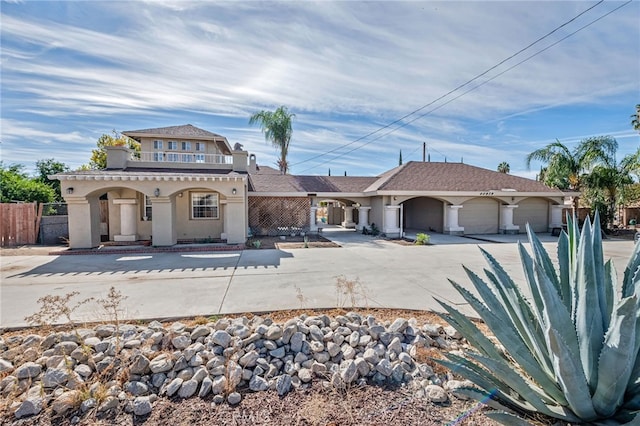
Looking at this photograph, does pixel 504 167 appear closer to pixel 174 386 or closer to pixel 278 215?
pixel 278 215

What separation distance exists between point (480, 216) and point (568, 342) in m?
20.1

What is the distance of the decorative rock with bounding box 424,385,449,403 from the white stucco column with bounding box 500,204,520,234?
1959cm

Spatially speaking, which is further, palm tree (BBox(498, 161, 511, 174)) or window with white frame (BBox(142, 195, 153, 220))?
palm tree (BBox(498, 161, 511, 174))

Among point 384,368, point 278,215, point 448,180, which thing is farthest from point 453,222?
point 384,368

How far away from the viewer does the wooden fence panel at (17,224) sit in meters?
13.5

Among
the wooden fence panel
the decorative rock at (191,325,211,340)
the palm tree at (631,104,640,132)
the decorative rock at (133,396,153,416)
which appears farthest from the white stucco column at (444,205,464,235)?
the wooden fence panel

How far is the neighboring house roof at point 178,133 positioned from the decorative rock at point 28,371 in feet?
59.3

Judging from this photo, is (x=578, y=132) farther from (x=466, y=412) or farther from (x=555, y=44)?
(x=466, y=412)

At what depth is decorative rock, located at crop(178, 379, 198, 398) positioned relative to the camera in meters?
2.98

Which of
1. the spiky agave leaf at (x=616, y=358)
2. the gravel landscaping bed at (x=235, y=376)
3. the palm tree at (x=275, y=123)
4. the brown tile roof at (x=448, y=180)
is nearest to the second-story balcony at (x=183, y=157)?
the palm tree at (x=275, y=123)

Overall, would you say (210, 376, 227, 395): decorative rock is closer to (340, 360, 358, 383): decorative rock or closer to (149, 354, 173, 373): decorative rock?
(149, 354, 173, 373): decorative rock

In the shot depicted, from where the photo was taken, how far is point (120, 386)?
3.04 meters

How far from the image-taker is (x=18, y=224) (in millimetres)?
13734

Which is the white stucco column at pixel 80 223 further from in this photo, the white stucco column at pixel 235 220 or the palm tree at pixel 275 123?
the palm tree at pixel 275 123
